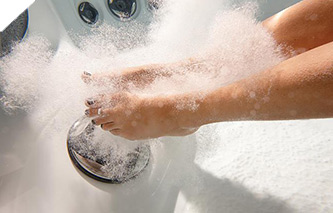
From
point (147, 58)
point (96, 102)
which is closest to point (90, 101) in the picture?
point (96, 102)

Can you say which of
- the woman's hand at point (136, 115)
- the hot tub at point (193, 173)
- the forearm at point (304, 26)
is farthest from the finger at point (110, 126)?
the forearm at point (304, 26)

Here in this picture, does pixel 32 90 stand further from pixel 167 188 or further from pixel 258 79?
pixel 258 79

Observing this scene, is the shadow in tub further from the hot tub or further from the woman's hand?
the woman's hand

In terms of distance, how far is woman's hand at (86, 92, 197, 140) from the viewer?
2.07 ft

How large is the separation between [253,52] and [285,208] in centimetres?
35

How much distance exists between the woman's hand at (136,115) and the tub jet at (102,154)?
8cm

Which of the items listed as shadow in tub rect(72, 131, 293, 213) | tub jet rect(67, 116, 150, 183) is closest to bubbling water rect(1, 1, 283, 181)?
tub jet rect(67, 116, 150, 183)

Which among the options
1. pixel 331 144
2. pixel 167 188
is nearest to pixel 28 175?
pixel 167 188

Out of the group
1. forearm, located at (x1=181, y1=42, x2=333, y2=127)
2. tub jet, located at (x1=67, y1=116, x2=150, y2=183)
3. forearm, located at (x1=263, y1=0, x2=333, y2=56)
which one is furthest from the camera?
tub jet, located at (x1=67, y1=116, x2=150, y2=183)

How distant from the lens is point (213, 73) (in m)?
0.67

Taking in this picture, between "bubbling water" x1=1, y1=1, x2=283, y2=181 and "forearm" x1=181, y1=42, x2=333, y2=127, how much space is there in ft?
0.19

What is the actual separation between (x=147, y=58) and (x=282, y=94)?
0.51 m

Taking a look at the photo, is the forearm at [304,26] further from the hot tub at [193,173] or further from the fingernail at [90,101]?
the fingernail at [90,101]

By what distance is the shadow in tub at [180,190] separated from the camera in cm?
66
